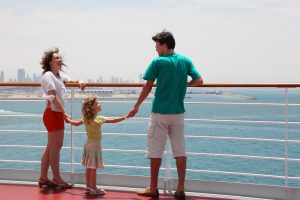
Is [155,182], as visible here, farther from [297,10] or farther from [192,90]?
[297,10]

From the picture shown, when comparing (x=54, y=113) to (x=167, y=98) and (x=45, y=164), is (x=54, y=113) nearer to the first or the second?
(x=45, y=164)

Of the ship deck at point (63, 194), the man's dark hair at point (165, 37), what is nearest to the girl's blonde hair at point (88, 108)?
the ship deck at point (63, 194)

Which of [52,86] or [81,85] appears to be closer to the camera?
[52,86]

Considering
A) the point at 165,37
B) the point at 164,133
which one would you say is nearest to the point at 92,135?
the point at 164,133

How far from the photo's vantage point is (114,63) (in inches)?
3346

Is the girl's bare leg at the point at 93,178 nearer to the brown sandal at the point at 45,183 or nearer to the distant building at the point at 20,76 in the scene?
the brown sandal at the point at 45,183

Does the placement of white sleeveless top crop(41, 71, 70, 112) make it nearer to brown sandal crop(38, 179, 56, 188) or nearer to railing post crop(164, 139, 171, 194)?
brown sandal crop(38, 179, 56, 188)

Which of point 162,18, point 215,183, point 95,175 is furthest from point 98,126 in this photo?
A: point 162,18

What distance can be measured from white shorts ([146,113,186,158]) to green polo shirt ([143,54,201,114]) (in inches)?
2.0

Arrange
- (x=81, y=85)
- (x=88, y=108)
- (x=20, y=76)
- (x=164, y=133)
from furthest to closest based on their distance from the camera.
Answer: (x=20, y=76), (x=81, y=85), (x=88, y=108), (x=164, y=133)

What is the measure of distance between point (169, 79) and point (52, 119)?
107 centimetres

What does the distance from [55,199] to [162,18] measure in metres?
76.6

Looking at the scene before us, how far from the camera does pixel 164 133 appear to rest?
3.81 meters

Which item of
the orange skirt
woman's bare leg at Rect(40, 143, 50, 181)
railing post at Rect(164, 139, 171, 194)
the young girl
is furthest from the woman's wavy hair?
railing post at Rect(164, 139, 171, 194)
